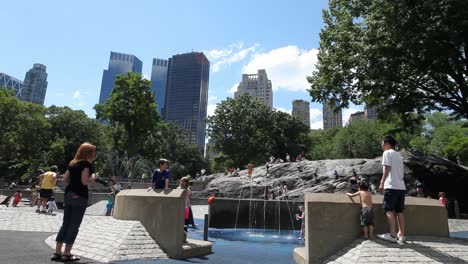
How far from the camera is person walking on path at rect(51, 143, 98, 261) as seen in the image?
6.10 meters

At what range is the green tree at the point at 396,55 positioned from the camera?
18797 mm

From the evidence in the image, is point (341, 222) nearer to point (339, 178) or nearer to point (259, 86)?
point (339, 178)

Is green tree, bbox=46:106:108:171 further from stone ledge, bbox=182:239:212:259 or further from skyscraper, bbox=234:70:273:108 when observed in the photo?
skyscraper, bbox=234:70:273:108

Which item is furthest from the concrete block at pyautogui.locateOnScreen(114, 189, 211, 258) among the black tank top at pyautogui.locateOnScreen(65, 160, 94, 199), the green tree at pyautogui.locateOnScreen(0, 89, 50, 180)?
the green tree at pyautogui.locateOnScreen(0, 89, 50, 180)

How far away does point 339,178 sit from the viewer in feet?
95.7

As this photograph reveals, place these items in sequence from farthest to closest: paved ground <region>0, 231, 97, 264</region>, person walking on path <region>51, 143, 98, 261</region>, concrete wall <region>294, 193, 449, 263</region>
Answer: concrete wall <region>294, 193, 449, 263</region>
paved ground <region>0, 231, 97, 264</region>
person walking on path <region>51, 143, 98, 261</region>

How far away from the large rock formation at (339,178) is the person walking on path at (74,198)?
22.8 m

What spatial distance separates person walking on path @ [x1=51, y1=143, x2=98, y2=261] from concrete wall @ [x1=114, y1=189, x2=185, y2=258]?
115 inches

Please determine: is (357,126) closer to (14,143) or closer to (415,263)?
(14,143)

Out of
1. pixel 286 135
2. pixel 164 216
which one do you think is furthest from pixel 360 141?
pixel 164 216

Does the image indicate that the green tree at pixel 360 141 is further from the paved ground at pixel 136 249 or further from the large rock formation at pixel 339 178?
the paved ground at pixel 136 249

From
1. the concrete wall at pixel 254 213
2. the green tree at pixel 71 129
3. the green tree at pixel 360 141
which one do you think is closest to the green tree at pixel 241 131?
the green tree at pixel 360 141

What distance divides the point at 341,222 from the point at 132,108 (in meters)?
41.0

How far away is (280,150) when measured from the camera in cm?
5994
